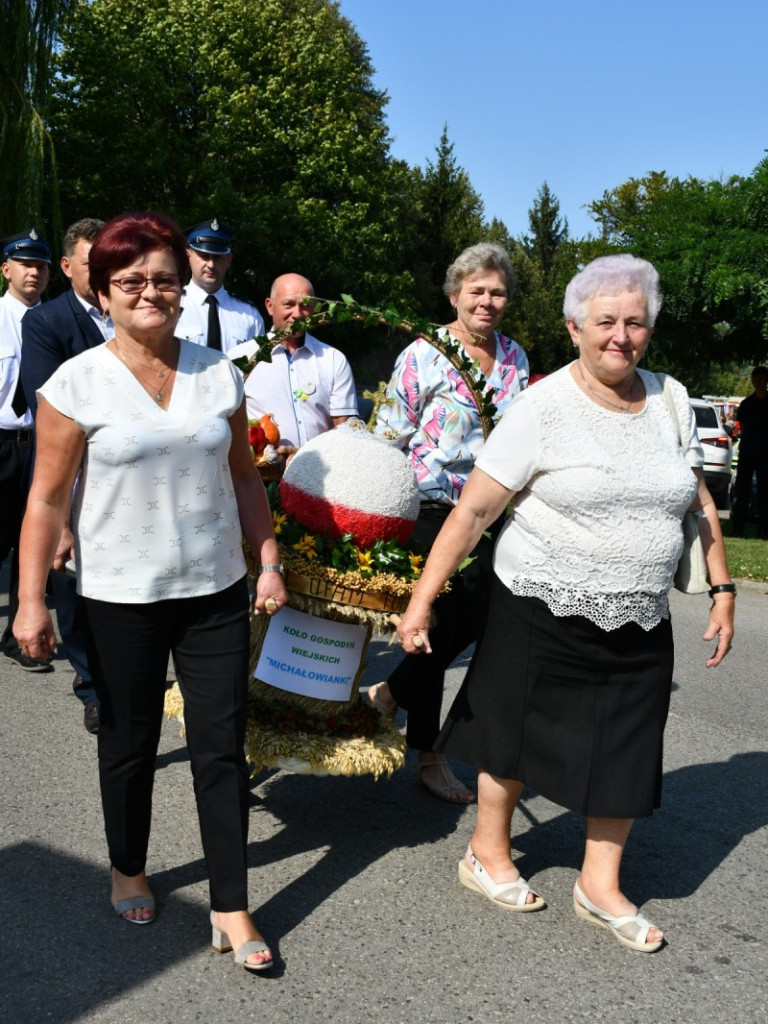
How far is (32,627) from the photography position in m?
3.06

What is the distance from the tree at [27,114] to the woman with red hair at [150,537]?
1352 centimetres

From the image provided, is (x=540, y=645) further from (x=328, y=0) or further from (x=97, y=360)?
(x=328, y=0)

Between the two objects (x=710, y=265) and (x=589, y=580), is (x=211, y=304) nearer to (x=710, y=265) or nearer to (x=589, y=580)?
(x=589, y=580)

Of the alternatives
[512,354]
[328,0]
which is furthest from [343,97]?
[512,354]

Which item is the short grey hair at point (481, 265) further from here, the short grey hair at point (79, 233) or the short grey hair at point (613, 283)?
the short grey hair at point (79, 233)

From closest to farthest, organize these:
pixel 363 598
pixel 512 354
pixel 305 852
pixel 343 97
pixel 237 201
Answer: pixel 363 598 < pixel 305 852 < pixel 512 354 < pixel 237 201 < pixel 343 97

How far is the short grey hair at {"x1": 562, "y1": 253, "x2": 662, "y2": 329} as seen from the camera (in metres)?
3.28

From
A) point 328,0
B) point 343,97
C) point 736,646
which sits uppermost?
point 328,0

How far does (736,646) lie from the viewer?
7.78 meters

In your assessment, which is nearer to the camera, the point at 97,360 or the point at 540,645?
the point at 97,360

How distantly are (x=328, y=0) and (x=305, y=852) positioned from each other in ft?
151

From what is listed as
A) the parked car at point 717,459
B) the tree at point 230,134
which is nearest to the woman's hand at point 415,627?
the parked car at point 717,459

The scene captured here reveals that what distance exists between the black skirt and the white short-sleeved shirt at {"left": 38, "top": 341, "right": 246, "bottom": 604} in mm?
982

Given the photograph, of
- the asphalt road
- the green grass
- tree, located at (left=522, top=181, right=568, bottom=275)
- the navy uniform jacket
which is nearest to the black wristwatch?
the asphalt road
